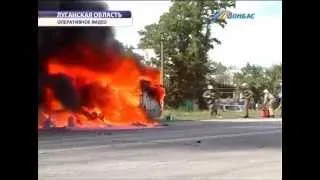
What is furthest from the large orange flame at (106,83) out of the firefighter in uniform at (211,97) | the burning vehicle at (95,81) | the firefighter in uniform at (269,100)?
the firefighter in uniform at (269,100)

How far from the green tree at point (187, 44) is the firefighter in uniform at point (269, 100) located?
10.5 feet

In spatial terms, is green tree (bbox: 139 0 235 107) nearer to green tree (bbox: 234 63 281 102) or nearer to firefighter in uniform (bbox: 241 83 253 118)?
green tree (bbox: 234 63 281 102)

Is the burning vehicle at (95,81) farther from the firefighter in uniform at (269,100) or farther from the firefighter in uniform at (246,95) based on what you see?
the firefighter in uniform at (269,100)

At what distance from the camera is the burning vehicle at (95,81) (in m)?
25.1

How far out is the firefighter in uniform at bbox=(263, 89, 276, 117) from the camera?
2847cm

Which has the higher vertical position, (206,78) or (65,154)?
(206,78)
